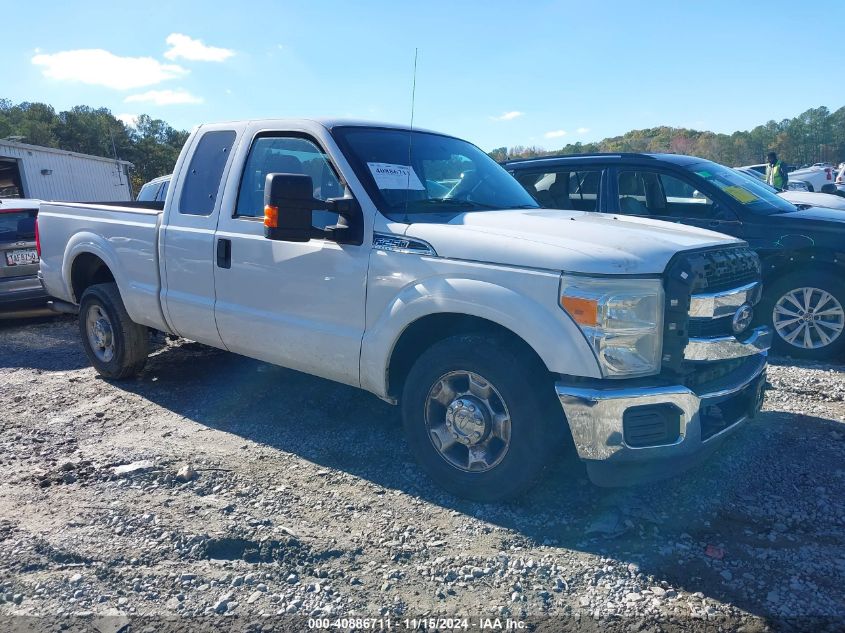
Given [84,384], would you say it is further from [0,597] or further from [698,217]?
[698,217]

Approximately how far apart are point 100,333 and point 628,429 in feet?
15.1

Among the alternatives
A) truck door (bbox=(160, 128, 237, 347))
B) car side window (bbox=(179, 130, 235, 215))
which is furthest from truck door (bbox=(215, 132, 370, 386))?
car side window (bbox=(179, 130, 235, 215))

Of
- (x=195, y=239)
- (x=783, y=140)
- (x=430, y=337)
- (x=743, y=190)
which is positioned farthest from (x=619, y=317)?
(x=783, y=140)

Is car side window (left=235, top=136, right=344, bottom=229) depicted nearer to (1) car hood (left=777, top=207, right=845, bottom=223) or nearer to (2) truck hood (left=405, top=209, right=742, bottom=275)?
(2) truck hood (left=405, top=209, right=742, bottom=275)

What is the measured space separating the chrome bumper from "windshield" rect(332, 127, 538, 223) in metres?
1.47

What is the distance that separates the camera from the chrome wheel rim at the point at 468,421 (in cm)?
334

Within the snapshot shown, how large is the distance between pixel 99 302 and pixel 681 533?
4.75 metres

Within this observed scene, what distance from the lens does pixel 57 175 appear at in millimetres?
25719

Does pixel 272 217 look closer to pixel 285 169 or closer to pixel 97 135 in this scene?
pixel 285 169

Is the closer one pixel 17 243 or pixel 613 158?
pixel 613 158

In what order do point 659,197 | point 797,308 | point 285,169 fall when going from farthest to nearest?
point 659,197, point 797,308, point 285,169

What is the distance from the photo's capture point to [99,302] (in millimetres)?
5586

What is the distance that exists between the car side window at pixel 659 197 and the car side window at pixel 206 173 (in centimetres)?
388

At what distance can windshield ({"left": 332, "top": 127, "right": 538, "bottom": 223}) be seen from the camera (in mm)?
3840
